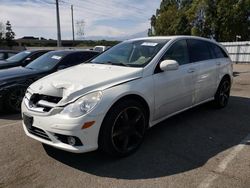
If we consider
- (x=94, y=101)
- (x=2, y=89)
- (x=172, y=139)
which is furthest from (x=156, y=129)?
(x=2, y=89)

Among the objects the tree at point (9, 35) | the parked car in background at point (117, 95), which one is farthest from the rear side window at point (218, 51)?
the tree at point (9, 35)

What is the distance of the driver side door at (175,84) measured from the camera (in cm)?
416

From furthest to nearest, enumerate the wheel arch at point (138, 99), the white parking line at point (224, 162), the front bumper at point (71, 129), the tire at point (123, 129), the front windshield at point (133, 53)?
the front windshield at point (133, 53) → the wheel arch at point (138, 99) → the tire at point (123, 129) → the front bumper at point (71, 129) → the white parking line at point (224, 162)

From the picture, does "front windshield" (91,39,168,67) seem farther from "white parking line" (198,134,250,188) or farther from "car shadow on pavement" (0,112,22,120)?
"car shadow on pavement" (0,112,22,120)

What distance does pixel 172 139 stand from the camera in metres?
4.41

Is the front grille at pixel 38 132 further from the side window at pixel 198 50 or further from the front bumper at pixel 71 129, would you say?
the side window at pixel 198 50

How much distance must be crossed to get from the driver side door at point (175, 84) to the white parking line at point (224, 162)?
3.62ft

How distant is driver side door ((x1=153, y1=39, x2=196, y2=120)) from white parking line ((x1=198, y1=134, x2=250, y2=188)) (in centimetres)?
110

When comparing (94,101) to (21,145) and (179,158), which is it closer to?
(179,158)

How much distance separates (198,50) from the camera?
17.5ft

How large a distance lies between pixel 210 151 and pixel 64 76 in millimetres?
2373

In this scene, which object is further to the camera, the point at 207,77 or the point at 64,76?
the point at 207,77

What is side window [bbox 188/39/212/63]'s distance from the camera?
5.10 meters

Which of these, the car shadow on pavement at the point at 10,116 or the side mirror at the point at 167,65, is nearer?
the side mirror at the point at 167,65
